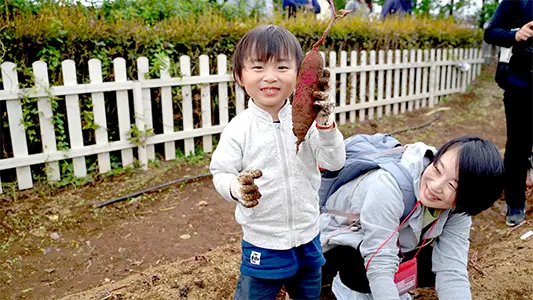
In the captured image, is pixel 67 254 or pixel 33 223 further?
pixel 33 223

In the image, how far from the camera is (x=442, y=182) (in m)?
1.95

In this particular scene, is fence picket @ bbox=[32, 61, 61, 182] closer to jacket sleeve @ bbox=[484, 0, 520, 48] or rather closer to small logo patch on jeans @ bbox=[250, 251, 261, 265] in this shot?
small logo patch on jeans @ bbox=[250, 251, 261, 265]

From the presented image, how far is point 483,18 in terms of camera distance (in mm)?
10195

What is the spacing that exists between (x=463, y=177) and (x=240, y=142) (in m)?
0.92

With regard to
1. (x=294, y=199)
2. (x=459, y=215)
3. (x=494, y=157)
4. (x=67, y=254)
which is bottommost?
(x=67, y=254)

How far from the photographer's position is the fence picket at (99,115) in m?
4.34

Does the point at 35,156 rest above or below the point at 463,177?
below

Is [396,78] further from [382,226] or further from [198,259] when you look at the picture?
[382,226]

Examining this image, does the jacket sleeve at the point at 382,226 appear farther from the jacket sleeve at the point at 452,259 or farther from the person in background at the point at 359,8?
the person in background at the point at 359,8

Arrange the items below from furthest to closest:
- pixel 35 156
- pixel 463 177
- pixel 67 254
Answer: pixel 35 156, pixel 67 254, pixel 463 177

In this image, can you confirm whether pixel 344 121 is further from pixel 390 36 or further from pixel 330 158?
pixel 330 158

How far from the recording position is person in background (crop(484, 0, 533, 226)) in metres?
3.25

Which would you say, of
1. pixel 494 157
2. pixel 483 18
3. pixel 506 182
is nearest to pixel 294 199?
pixel 494 157

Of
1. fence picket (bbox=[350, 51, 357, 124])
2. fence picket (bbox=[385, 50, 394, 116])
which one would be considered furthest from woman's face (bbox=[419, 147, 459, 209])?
fence picket (bbox=[385, 50, 394, 116])
